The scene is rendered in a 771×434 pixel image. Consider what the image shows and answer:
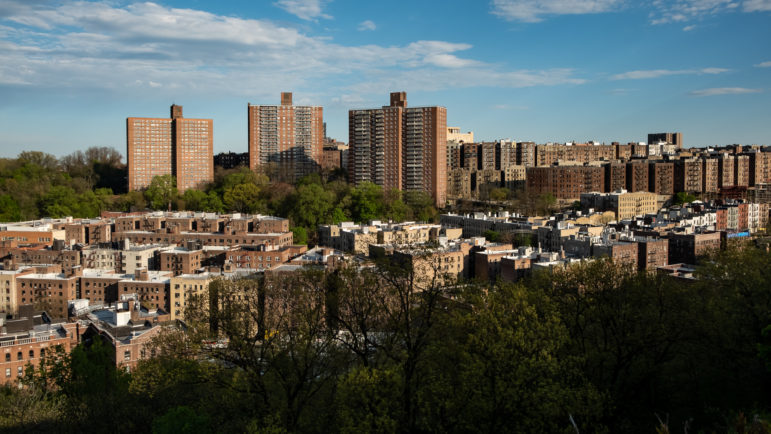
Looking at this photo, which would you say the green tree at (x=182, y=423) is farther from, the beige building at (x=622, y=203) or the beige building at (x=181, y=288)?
the beige building at (x=622, y=203)

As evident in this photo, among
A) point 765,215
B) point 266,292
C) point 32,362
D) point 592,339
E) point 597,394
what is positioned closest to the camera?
point 597,394

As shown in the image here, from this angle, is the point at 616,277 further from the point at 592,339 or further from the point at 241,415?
the point at 241,415

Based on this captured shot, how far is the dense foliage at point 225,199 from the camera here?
190ft

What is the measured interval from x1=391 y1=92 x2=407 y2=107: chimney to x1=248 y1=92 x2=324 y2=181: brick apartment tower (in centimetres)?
1278

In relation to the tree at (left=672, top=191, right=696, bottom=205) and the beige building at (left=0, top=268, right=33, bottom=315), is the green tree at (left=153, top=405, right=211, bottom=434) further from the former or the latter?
the tree at (left=672, top=191, right=696, bottom=205)

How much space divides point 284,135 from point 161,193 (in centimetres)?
1954

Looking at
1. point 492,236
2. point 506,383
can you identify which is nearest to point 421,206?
point 492,236

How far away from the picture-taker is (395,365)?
12.5m

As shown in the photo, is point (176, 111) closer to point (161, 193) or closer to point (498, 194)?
point (161, 193)

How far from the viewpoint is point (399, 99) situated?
75.7 m

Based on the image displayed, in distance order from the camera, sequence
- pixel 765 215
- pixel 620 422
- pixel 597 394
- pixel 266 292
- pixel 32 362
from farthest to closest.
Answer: pixel 765 215
pixel 32 362
pixel 266 292
pixel 620 422
pixel 597 394

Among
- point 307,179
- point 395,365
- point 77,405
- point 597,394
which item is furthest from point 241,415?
point 307,179

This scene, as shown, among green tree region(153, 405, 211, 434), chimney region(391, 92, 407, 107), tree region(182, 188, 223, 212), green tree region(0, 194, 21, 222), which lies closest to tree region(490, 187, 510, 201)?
chimney region(391, 92, 407, 107)

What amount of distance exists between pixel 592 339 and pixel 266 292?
825 cm
